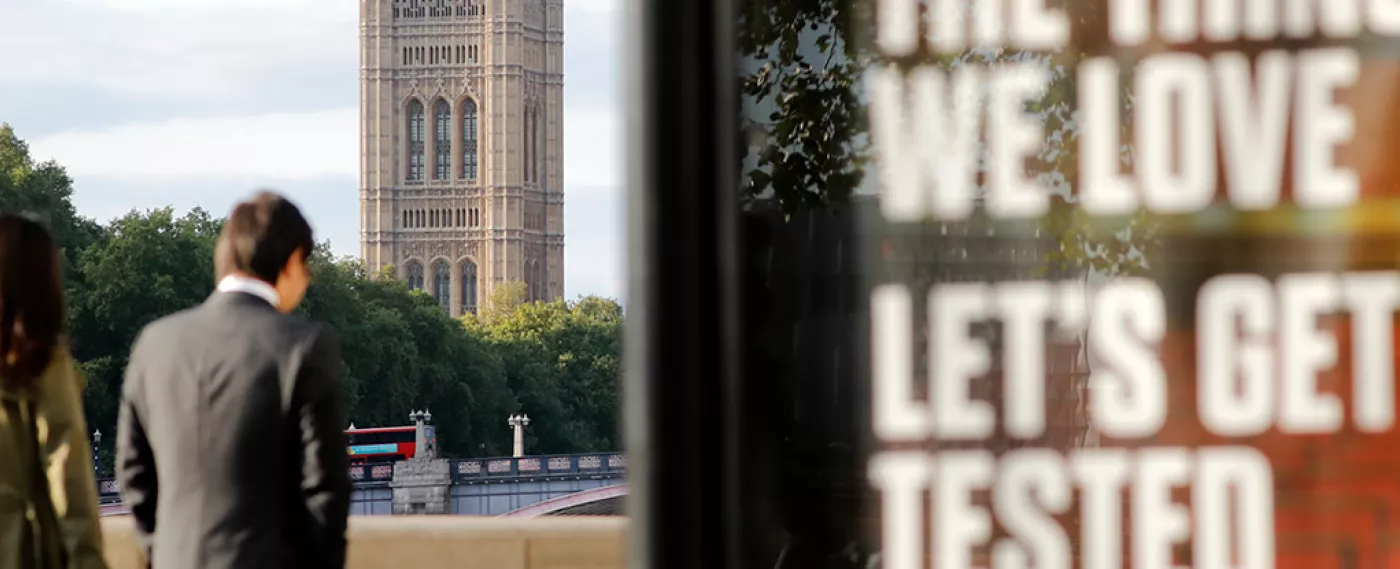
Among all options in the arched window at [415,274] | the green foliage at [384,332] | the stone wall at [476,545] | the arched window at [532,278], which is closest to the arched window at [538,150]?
the arched window at [532,278]

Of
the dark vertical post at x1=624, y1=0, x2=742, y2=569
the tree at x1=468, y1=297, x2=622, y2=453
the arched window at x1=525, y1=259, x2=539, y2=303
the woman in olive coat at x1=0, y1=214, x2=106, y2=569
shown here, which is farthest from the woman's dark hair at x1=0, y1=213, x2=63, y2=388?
the arched window at x1=525, y1=259, x2=539, y2=303

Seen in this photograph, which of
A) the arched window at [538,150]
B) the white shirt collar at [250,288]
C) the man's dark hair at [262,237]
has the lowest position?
the white shirt collar at [250,288]

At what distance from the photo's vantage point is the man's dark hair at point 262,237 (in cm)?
270

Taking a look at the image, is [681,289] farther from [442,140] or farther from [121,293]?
[442,140]

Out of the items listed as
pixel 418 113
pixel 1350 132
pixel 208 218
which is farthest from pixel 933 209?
pixel 418 113

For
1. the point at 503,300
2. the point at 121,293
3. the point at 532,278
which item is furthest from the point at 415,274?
the point at 121,293

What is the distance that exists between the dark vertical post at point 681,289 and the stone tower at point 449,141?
8017 centimetres

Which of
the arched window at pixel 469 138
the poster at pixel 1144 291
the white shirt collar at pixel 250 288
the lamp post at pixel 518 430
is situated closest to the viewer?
the poster at pixel 1144 291

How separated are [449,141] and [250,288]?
3167 inches

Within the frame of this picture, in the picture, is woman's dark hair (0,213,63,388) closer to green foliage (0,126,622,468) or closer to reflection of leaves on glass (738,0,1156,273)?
reflection of leaves on glass (738,0,1156,273)

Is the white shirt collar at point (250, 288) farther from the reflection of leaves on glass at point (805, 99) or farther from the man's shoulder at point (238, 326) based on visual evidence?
the reflection of leaves on glass at point (805, 99)

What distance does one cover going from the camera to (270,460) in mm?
2555

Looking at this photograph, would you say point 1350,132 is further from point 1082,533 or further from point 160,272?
point 160,272

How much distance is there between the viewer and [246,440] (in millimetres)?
2555
